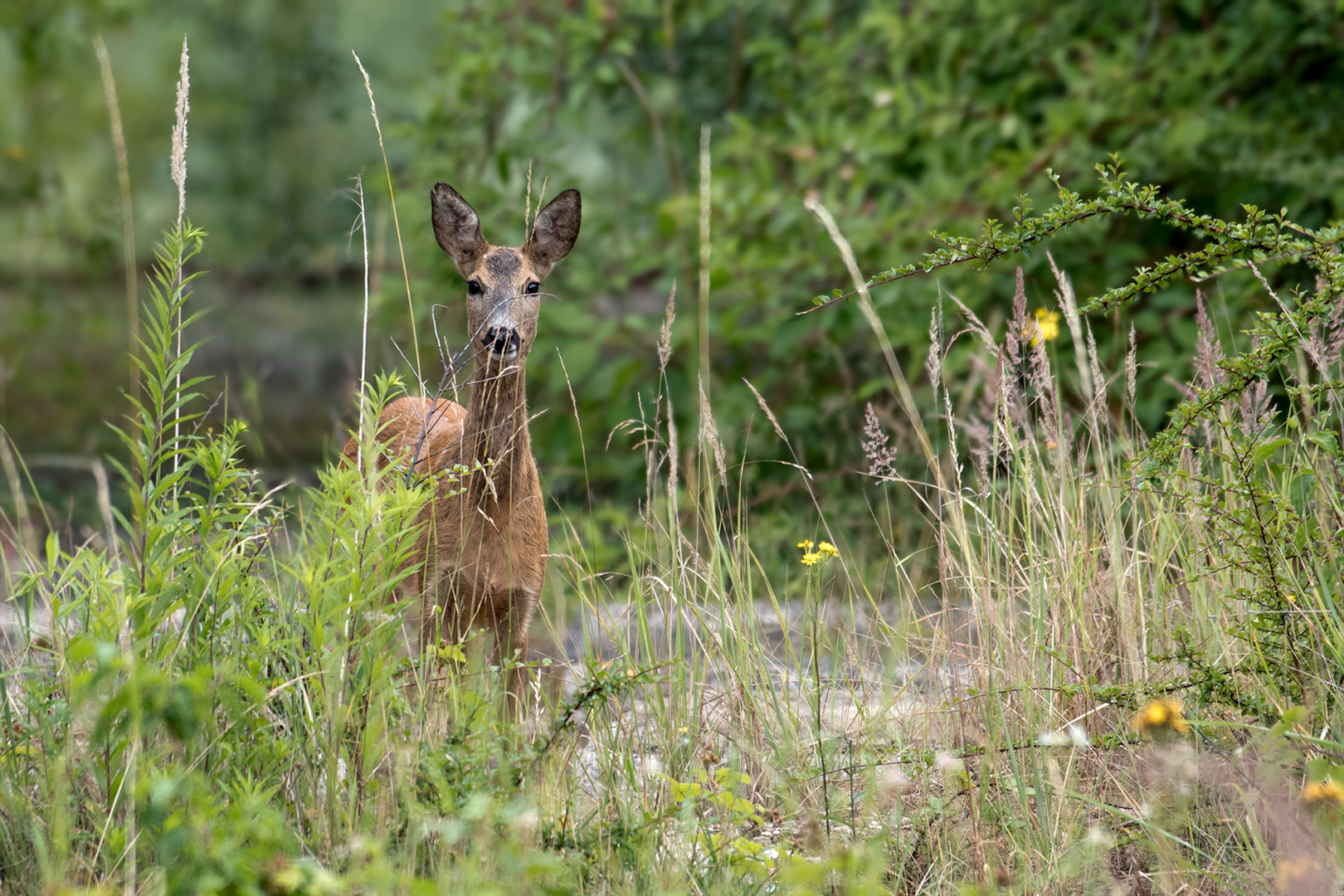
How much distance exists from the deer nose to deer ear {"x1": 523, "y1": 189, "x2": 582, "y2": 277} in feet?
1.55

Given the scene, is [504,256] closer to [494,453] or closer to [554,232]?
[554,232]

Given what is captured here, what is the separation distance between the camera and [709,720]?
3.15m

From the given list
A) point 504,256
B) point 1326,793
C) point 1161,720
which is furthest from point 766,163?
point 1326,793

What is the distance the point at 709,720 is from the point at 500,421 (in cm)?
124

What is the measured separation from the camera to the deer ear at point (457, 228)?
4.03m

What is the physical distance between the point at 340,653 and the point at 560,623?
127 centimetres

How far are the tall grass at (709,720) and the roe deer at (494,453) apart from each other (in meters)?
0.70

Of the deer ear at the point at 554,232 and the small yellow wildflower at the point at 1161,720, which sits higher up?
the deer ear at the point at 554,232

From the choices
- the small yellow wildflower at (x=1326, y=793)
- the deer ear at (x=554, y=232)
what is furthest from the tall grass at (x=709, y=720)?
the deer ear at (x=554, y=232)

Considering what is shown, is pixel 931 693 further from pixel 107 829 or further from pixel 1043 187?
pixel 1043 187

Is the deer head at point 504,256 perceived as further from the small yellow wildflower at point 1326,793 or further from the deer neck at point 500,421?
the small yellow wildflower at point 1326,793

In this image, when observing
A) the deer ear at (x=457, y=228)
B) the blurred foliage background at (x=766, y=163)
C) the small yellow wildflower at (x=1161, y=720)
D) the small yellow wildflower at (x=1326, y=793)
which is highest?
the blurred foliage background at (x=766, y=163)

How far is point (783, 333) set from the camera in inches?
226

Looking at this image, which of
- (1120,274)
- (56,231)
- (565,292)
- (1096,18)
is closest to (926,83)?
(1096,18)
